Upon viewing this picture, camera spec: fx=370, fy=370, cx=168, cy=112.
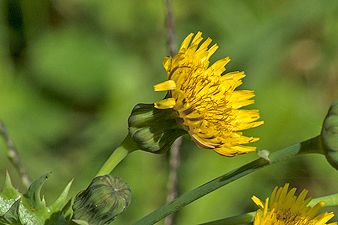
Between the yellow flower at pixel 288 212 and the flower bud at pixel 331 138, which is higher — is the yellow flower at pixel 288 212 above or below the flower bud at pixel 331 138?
below

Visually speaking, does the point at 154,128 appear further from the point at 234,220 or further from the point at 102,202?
the point at 234,220

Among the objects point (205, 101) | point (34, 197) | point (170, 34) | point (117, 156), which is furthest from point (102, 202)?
point (170, 34)

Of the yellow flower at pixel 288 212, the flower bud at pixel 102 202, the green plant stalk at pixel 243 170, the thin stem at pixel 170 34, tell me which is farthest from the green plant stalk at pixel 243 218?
the thin stem at pixel 170 34

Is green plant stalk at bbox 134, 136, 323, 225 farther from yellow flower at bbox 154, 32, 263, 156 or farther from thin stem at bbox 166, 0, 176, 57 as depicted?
thin stem at bbox 166, 0, 176, 57

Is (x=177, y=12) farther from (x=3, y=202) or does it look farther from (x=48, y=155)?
(x=3, y=202)

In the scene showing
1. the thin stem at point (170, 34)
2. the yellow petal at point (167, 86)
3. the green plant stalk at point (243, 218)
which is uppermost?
the thin stem at point (170, 34)

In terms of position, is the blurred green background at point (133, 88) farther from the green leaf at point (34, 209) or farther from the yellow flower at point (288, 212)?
the yellow flower at point (288, 212)

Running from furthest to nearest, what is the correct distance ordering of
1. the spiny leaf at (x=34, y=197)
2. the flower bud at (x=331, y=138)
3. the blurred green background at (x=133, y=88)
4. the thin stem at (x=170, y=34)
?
the blurred green background at (x=133, y=88)
the thin stem at (x=170, y=34)
the spiny leaf at (x=34, y=197)
the flower bud at (x=331, y=138)
